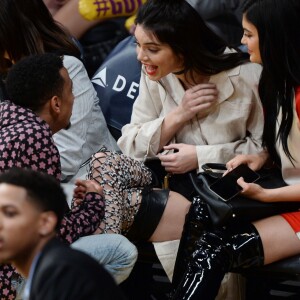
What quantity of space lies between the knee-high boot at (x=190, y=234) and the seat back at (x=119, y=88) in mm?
999

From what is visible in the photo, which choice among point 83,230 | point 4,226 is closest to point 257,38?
point 83,230

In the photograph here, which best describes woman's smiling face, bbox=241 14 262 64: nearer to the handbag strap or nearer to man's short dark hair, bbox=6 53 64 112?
the handbag strap

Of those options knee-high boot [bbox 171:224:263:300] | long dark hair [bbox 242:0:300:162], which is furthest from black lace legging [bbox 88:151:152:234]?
long dark hair [bbox 242:0:300:162]

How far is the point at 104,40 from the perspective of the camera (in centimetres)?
547

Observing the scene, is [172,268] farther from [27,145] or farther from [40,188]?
[40,188]

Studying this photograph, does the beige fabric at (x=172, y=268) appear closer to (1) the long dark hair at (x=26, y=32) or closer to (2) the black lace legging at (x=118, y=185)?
(2) the black lace legging at (x=118, y=185)

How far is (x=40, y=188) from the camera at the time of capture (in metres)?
2.47

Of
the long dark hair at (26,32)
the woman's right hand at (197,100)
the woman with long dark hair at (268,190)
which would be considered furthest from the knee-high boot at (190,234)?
the long dark hair at (26,32)

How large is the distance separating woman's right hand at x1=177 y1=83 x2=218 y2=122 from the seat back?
0.56m

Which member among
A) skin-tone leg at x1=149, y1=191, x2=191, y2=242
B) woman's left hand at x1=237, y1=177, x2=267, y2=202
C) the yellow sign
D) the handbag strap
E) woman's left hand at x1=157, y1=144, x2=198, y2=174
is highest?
the yellow sign

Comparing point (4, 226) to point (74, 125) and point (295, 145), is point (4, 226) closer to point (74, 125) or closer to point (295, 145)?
point (295, 145)

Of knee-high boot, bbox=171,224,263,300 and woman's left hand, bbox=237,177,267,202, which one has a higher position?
woman's left hand, bbox=237,177,267,202

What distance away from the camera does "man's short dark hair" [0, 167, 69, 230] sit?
246cm

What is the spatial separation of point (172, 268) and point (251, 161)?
59 centimetres
